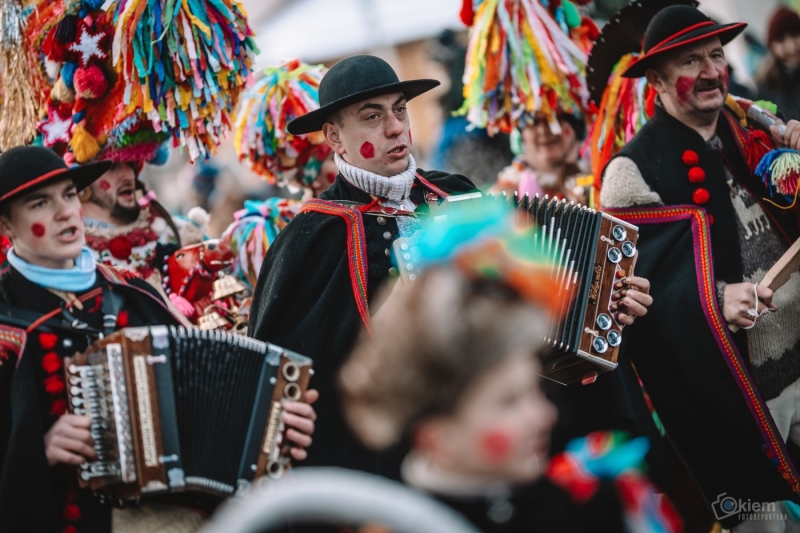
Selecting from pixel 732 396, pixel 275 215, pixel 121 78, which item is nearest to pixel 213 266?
pixel 275 215

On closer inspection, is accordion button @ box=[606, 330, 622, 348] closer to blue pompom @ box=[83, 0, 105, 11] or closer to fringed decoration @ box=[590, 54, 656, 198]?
fringed decoration @ box=[590, 54, 656, 198]

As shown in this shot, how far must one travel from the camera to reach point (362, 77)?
4410mm

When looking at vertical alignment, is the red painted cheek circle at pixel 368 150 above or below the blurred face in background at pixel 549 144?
above

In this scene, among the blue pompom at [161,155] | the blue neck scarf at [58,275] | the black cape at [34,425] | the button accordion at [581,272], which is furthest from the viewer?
the blue pompom at [161,155]

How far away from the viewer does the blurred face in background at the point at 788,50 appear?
9039mm

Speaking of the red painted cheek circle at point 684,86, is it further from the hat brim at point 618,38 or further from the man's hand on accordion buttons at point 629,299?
the man's hand on accordion buttons at point 629,299

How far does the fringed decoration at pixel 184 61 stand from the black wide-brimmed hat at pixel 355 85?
1.07 meters

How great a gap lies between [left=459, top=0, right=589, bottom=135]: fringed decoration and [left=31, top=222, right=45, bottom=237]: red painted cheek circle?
143 inches

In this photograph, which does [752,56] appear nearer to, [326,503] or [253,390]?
[253,390]

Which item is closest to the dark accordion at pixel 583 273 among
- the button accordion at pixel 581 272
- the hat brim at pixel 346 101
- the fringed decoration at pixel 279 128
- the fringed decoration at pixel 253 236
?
the button accordion at pixel 581 272

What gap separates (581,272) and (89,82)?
8.81 ft

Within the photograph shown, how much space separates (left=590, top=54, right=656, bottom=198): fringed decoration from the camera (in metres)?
5.95

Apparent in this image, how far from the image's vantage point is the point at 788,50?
29.8 feet

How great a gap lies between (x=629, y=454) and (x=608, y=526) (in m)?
0.17
